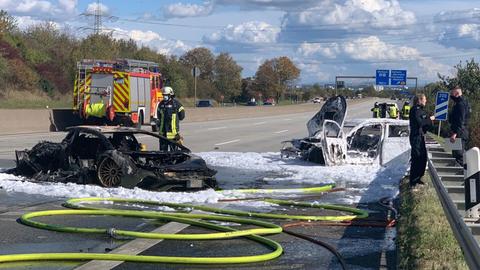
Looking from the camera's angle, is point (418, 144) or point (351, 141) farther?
point (351, 141)

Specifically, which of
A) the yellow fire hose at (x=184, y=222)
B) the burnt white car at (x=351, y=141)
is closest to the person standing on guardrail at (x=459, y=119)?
the burnt white car at (x=351, y=141)

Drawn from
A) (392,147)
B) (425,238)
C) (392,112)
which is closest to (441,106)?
(392,147)

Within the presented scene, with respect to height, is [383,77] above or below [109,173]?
above

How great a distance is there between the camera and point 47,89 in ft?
192

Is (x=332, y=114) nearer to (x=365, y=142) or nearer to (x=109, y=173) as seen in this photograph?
(x=365, y=142)

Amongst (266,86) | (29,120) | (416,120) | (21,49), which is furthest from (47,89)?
(266,86)

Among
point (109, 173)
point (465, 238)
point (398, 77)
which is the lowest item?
point (109, 173)

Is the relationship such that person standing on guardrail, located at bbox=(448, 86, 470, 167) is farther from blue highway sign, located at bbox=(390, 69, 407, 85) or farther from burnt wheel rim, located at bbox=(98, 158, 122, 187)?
blue highway sign, located at bbox=(390, 69, 407, 85)

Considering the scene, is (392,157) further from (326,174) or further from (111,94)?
(111,94)

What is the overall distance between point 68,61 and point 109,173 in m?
56.2

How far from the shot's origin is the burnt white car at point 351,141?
15016 millimetres

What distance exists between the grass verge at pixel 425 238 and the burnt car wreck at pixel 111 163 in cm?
371

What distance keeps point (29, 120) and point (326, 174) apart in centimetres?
1862

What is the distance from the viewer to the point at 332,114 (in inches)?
672
